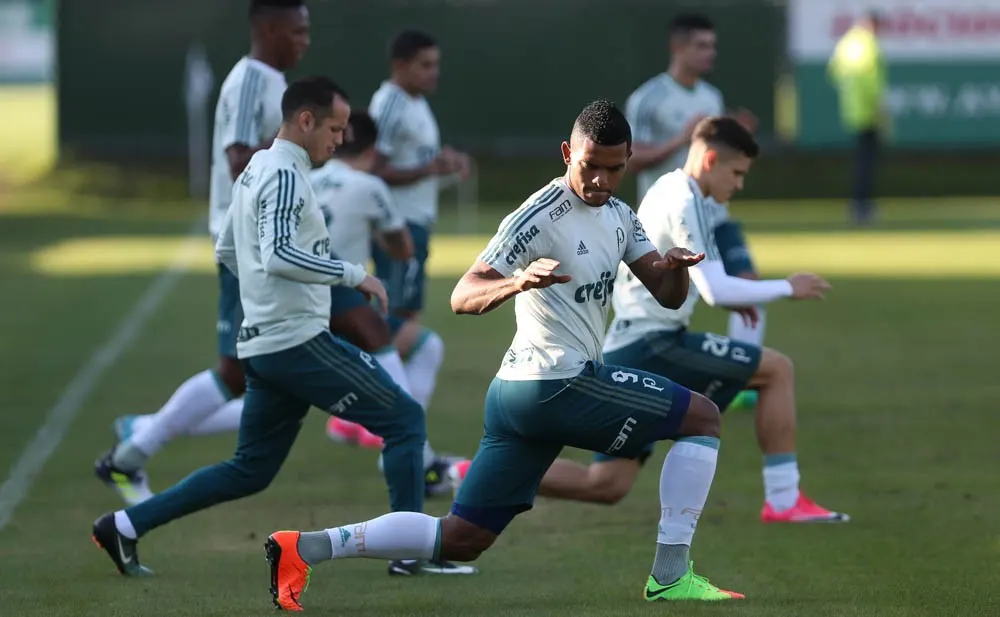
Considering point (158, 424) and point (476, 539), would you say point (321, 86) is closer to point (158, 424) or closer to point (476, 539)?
point (476, 539)

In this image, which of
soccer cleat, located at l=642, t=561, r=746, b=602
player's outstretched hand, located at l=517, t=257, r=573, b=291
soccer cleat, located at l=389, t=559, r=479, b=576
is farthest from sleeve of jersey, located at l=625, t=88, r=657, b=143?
player's outstretched hand, located at l=517, t=257, r=573, b=291

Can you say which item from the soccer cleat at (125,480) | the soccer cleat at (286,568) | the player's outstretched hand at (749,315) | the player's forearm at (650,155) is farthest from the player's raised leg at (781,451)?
the player's forearm at (650,155)

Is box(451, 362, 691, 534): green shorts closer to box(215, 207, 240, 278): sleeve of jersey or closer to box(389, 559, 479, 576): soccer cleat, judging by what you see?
box(389, 559, 479, 576): soccer cleat

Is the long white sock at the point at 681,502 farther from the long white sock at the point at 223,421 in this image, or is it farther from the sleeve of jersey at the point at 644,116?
the sleeve of jersey at the point at 644,116

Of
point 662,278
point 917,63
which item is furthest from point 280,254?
point 917,63

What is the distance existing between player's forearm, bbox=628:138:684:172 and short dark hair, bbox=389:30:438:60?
151 centimetres

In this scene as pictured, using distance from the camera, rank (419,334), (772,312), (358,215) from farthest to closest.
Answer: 1. (772,312)
2. (419,334)
3. (358,215)

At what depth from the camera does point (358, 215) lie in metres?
10.3

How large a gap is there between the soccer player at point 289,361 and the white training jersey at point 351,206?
262cm

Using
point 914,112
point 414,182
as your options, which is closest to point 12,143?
point 914,112

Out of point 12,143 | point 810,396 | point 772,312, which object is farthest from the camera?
point 12,143

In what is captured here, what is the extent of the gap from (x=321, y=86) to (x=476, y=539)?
2036 mm

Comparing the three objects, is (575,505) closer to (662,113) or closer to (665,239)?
(665,239)

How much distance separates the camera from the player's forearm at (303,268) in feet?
23.0
